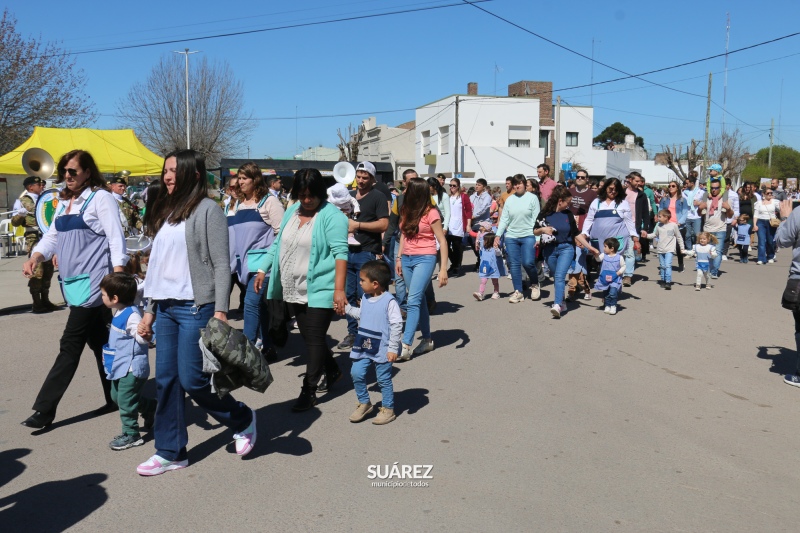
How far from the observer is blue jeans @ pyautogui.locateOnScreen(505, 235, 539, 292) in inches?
398

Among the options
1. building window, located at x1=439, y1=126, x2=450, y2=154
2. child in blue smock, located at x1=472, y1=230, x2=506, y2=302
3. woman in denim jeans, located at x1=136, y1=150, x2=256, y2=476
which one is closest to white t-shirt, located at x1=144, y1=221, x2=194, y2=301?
woman in denim jeans, located at x1=136, y1=150, x2=256, y2=476

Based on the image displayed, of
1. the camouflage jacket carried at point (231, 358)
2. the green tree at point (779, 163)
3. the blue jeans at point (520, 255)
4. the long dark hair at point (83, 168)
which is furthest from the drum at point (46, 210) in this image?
the green tree at point (779, 163)

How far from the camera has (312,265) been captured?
5277 millimetres

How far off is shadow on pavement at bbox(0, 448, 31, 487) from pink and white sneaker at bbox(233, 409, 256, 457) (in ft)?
4.33

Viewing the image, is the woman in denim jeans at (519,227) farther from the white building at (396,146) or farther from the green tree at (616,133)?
the green tree at (616,133)

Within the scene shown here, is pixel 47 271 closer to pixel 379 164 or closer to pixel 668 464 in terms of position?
pixel 668 464

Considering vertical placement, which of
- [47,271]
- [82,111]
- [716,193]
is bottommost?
[47,271]

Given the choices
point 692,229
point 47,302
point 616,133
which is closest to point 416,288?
point 47,302

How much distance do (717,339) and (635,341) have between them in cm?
107

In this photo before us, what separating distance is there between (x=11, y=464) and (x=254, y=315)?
2703 millimetres

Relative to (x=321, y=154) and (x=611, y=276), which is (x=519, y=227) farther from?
(x=321, y=154)

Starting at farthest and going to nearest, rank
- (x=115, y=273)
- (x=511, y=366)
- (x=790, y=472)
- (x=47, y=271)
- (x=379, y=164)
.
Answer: (x=379, y=164) → (x=47, y=271) → (x=511, y=366) → (x=115, y=273) → (x=790, y=472)

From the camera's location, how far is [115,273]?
4.81 m

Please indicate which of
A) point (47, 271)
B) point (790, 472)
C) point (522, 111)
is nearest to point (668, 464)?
point (790, 472)
